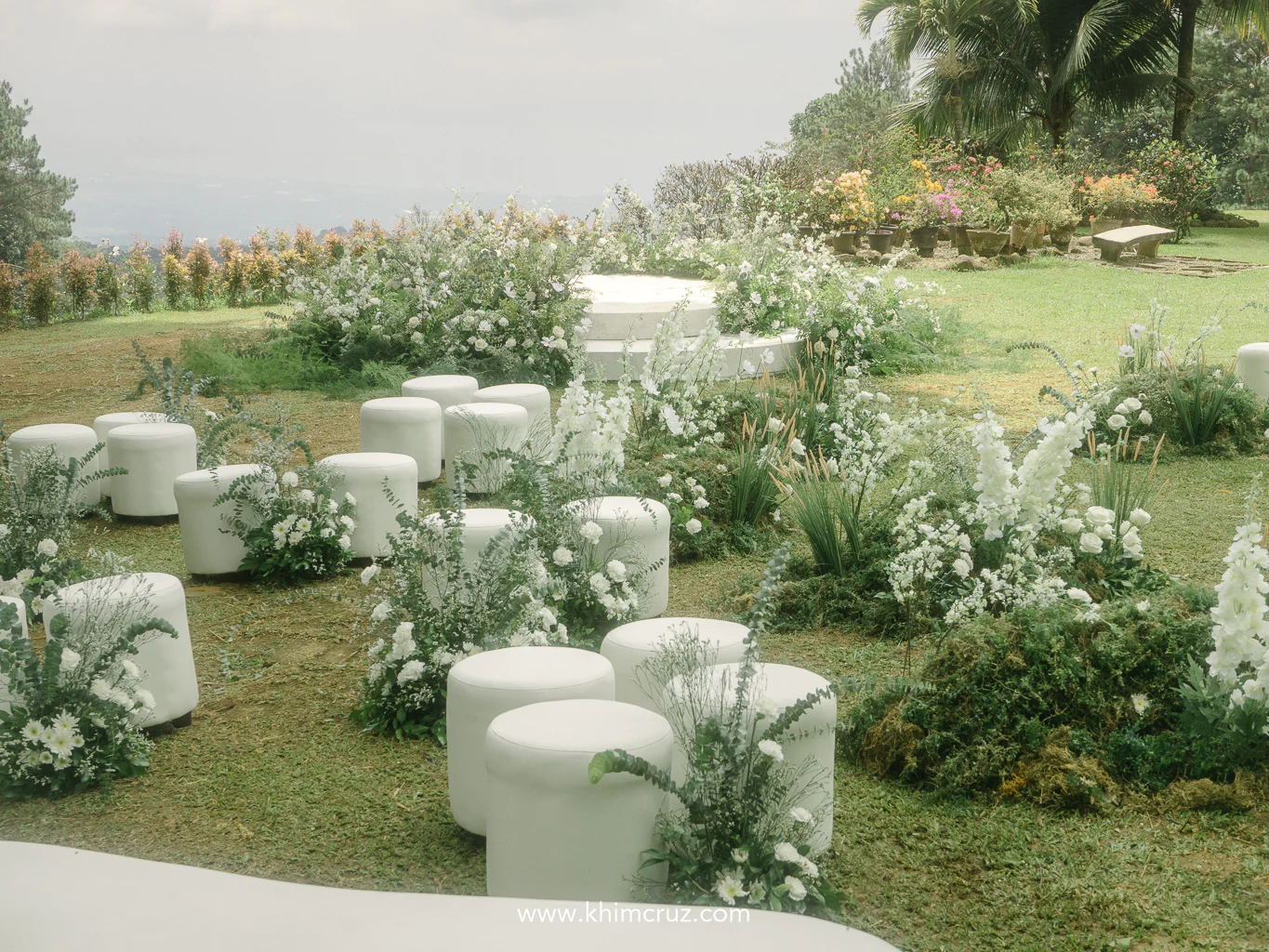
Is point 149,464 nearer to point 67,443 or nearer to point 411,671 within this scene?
point 67,443

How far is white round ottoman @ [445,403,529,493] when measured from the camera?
19.2ft

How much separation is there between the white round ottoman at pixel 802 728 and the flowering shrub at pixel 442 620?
0.82m

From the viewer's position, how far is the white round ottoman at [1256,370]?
7.27 m

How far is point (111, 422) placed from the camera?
6.39 m

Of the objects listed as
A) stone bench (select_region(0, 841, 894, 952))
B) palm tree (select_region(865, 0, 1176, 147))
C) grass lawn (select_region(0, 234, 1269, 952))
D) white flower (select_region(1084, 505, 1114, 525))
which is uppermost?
palm tree (select_region(865, 0, 1176, 147))

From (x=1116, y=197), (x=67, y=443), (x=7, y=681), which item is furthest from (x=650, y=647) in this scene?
(x=1116, y=197)

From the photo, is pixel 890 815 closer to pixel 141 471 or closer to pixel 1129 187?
pixel 141 471

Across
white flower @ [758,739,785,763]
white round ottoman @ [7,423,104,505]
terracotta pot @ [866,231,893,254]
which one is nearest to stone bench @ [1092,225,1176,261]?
terracotta pot @ [866,231,893,254]

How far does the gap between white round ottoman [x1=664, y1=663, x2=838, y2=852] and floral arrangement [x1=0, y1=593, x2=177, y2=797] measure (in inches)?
61.6

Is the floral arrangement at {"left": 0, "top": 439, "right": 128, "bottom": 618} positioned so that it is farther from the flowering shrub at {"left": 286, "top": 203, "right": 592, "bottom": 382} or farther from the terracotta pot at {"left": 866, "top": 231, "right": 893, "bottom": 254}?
the terracotta pot at {"left": 866, "top": 231, "right": 893, "bottom": 254}

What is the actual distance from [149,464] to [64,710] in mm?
2921

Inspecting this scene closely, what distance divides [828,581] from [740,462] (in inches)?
42.5

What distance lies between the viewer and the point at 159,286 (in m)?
15.3

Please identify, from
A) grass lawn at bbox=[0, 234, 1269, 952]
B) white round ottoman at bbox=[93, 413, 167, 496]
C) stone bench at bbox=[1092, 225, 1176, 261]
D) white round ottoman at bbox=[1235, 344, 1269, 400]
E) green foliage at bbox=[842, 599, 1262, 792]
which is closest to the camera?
grass lawn at bbox=[0, 234, 1269, 952]
